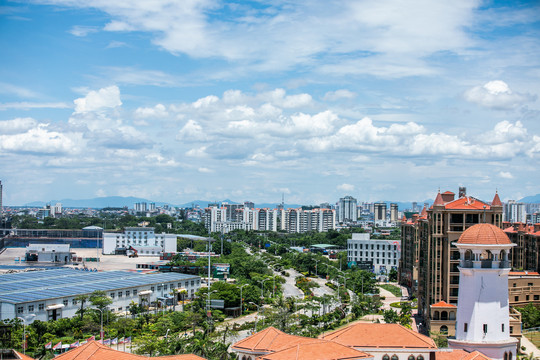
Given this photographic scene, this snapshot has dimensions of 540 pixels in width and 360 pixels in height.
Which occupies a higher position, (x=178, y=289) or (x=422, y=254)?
(x=422, y=254)

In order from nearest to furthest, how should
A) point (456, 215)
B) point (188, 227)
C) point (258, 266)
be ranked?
point (456, 215) → point (258, 266) → point (188, 227)

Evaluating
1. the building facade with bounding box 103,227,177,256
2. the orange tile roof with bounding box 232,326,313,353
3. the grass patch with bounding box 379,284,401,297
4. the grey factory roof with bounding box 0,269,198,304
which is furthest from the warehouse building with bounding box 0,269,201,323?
the building facade with bounding box 103,227,177,256

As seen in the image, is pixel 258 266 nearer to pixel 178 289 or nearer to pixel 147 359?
pixel 178 289

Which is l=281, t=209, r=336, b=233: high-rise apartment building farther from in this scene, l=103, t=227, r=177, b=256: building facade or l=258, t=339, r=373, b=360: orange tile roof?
l=258, t=339, r=373, b=360: orange tile roof

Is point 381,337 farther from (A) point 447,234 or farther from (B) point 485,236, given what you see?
(A) point 447,234

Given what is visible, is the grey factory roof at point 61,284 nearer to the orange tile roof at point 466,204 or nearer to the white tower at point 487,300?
the orange tile roof at point 466,204

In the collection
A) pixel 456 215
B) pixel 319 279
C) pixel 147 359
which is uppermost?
pixel 456 215

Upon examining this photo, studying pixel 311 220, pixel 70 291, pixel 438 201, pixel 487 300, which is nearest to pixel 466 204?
pixel 438 201

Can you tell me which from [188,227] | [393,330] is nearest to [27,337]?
[393,330]
